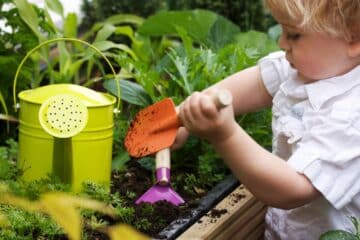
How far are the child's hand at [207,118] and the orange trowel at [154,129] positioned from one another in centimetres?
10

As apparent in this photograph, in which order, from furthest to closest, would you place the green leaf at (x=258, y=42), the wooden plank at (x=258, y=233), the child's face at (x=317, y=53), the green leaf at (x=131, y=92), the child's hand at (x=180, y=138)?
the green leaf at (x=258, y=42) → the green leaf at (x=131, y=92) → the wooden plank at (x=258, y=233) → the child's hand at (x=180, y=138) → the child's face at (x=317, y=53)

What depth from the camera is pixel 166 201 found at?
5.76 ft

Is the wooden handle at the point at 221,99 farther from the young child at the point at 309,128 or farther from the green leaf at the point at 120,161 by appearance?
the green leaf at the point at 120,161

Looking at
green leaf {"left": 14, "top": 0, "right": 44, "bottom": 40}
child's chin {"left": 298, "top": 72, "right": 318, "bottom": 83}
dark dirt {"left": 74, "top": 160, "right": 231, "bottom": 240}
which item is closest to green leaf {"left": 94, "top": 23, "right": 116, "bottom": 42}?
green leaf {"left": 14, "top": 0, "right": 44, "bottom": 40}

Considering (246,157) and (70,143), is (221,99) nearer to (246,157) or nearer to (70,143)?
(246,157)

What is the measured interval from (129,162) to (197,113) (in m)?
0.70

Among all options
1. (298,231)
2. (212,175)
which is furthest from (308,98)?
(212,175)

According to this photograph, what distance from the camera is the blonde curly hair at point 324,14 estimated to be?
1529mm

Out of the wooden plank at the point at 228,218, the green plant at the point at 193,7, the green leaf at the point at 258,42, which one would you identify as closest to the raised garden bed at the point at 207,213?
the wooden plank at the point at 228,218

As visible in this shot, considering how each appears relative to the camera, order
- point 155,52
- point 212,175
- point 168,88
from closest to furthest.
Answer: point 212,175 → point 168,88 → point 155,52

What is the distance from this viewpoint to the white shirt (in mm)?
1499

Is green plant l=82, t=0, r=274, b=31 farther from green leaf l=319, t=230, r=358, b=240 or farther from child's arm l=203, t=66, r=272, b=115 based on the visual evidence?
green leaf l=319, t=230, r=358, b=240

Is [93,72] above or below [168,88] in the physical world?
below

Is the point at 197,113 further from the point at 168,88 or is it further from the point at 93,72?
the point at 93,72
